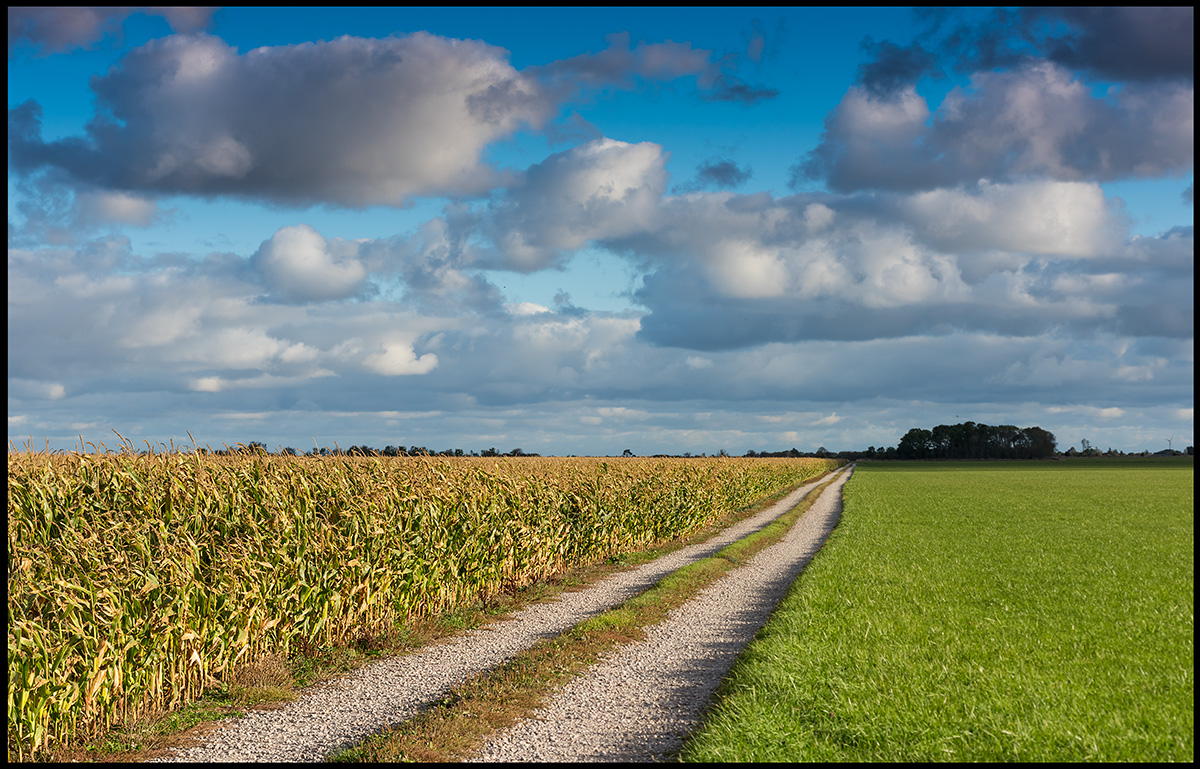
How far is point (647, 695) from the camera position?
778 centimetres

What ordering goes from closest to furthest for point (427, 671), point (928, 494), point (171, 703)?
point (171, 703), point (427, 671), point (928, 494)

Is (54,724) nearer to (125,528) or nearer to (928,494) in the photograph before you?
(125,528)

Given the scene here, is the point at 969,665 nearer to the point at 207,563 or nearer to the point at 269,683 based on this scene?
the point at 269,683

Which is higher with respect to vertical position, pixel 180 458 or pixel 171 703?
pixel 180 458

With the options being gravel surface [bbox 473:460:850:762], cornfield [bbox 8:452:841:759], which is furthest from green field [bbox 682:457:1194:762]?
cornfield [bbox 8:452:841:759]

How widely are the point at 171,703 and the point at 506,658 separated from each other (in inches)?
145

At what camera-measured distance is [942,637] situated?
9.34 m

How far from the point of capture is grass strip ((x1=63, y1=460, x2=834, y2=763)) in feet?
21.5

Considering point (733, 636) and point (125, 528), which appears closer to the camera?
point (125, 528)

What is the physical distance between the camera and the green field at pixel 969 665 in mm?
6082

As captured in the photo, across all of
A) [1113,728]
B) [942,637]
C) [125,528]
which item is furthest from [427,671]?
[1113,728]

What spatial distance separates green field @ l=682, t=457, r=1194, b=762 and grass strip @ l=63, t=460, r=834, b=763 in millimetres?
4401

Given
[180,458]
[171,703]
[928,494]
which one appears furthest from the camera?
[928,494]

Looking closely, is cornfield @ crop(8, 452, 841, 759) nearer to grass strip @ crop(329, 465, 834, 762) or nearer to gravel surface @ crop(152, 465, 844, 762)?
gravel surface @ crop(152, 465, 844, 762)
